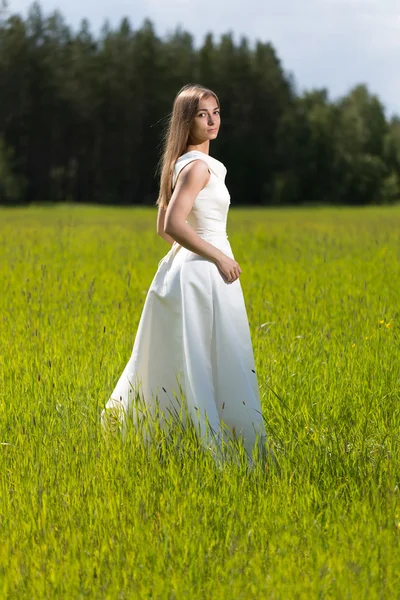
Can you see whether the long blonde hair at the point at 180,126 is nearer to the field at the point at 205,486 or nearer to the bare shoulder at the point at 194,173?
the bare shoulder at the point at 194,173

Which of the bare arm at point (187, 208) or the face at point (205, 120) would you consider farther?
the face at point (205, 120)

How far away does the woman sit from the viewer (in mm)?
4023

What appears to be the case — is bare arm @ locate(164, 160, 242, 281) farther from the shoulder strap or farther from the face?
the face

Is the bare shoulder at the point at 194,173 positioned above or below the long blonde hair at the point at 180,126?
below

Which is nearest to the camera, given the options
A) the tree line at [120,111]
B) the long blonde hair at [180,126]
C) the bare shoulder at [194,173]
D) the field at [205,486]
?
the field at [205,486]

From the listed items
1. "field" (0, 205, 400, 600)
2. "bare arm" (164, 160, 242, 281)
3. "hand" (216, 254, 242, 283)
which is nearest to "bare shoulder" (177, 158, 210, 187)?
"bare arm" (164, 160, 242, 281)

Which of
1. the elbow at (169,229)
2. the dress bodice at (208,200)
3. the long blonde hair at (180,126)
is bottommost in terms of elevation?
the elbow at (169,229)

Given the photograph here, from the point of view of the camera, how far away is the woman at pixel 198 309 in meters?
4.02

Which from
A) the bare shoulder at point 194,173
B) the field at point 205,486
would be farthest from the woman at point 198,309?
the field at point 205,486

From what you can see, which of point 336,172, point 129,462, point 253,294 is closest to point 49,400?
point 129,462

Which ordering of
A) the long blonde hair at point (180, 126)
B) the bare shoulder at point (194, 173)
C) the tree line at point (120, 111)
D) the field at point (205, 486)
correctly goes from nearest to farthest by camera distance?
the field at point (205, 486) < the bare shoulder at point (194, 173) < the long blonde hair at point (180, 126) < the tree line at point (120, 111)

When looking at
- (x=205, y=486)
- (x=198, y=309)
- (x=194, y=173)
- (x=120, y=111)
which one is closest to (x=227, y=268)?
(x=198, y=309)

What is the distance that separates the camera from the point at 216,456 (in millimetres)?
3971

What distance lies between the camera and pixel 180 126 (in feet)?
13.5
